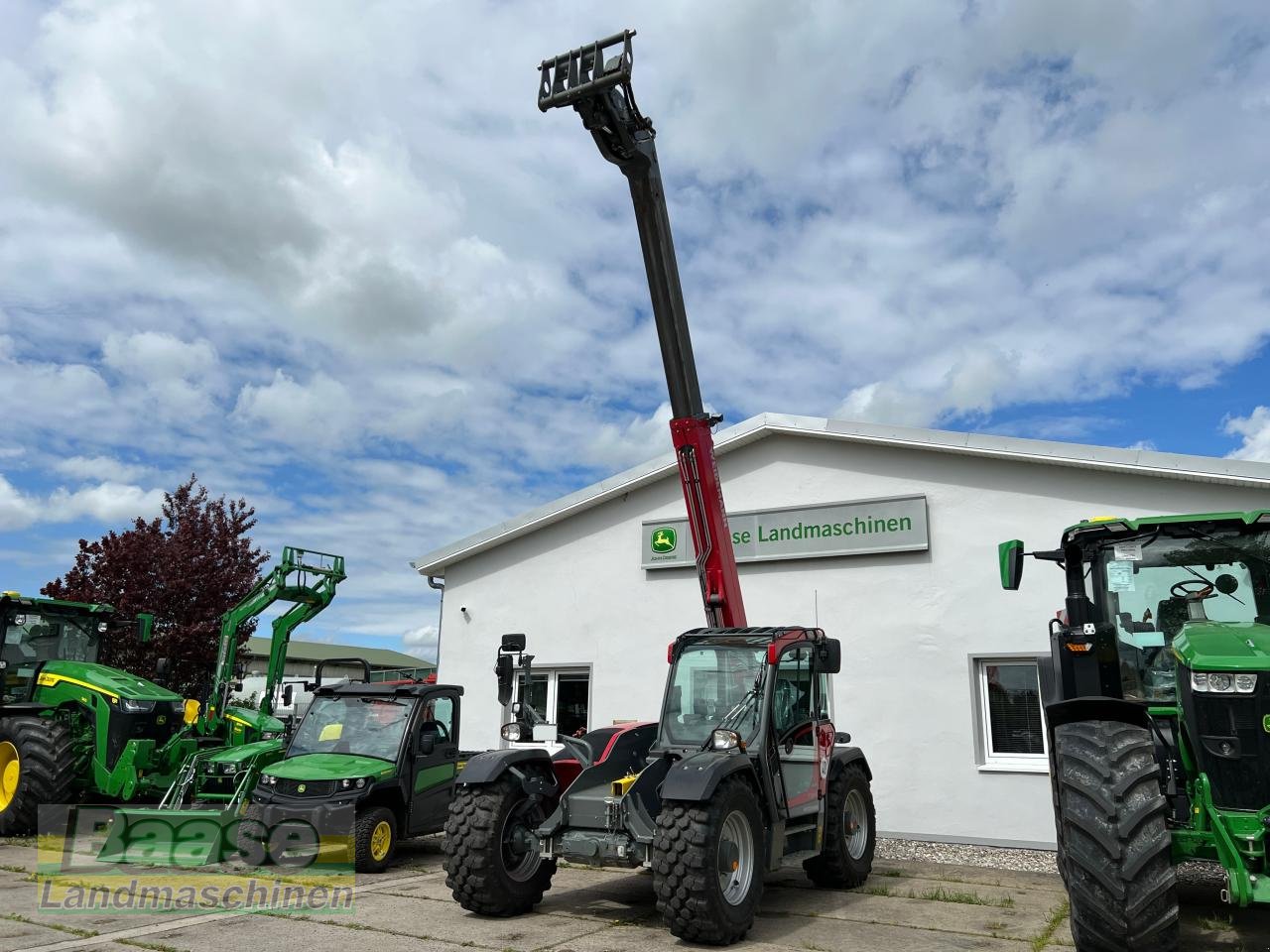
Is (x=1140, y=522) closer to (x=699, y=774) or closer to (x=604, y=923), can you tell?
(x=699, y=774)

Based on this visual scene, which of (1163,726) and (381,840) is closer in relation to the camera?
(1163,726)

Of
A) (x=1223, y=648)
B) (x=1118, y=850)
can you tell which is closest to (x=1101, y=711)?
(x=1223, y=648)

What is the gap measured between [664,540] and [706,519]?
461 centimetres

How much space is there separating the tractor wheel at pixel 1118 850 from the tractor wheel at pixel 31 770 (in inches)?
410

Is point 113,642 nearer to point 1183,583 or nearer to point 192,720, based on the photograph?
point 192,720

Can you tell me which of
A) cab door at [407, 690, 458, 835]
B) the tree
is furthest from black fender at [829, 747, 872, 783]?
the tree

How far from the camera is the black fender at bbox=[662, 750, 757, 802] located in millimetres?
6363

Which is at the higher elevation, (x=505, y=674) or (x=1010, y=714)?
(x=505, y=674)

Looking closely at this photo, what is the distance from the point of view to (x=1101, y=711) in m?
5.56

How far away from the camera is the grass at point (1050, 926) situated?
6.50 metres

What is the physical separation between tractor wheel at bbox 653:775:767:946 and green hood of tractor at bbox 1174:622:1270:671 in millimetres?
3002

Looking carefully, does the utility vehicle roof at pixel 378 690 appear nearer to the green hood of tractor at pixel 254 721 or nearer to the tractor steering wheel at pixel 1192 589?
the green hood of tractor at pixel 254 721

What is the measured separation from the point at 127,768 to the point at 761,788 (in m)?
7.98

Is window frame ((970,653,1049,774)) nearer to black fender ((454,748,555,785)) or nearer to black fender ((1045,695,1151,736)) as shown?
black fender ((1045,695,1151,736))
